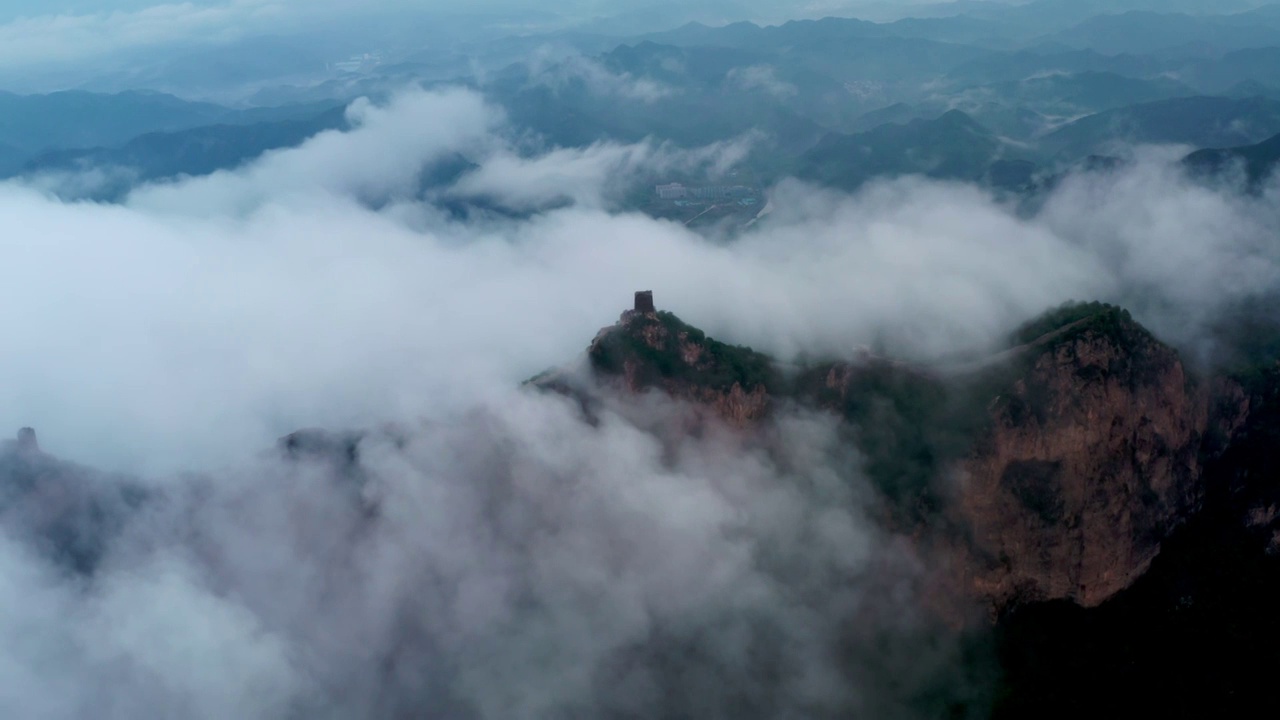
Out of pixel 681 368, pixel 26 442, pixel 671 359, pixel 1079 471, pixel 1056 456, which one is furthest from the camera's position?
pixel 26 442

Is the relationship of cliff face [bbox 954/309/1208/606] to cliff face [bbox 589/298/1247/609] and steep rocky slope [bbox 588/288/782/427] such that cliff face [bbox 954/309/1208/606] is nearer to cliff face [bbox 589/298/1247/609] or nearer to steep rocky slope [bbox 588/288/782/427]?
cliff face [bbox 589/298/1247/609]

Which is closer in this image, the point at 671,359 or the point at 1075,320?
the point at 1075,320

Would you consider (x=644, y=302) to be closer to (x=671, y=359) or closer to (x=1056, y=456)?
(x=671, y=359)

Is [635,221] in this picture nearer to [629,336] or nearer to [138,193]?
[629,336]

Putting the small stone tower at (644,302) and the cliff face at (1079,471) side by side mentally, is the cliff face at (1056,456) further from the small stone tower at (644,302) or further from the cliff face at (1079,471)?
the small stone tower at (644,302)

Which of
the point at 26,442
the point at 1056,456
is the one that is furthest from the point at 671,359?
the point at 26,442

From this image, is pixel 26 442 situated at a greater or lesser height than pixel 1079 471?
greater

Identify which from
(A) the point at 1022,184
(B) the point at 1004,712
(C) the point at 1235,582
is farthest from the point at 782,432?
(A) the point at 1022,184
